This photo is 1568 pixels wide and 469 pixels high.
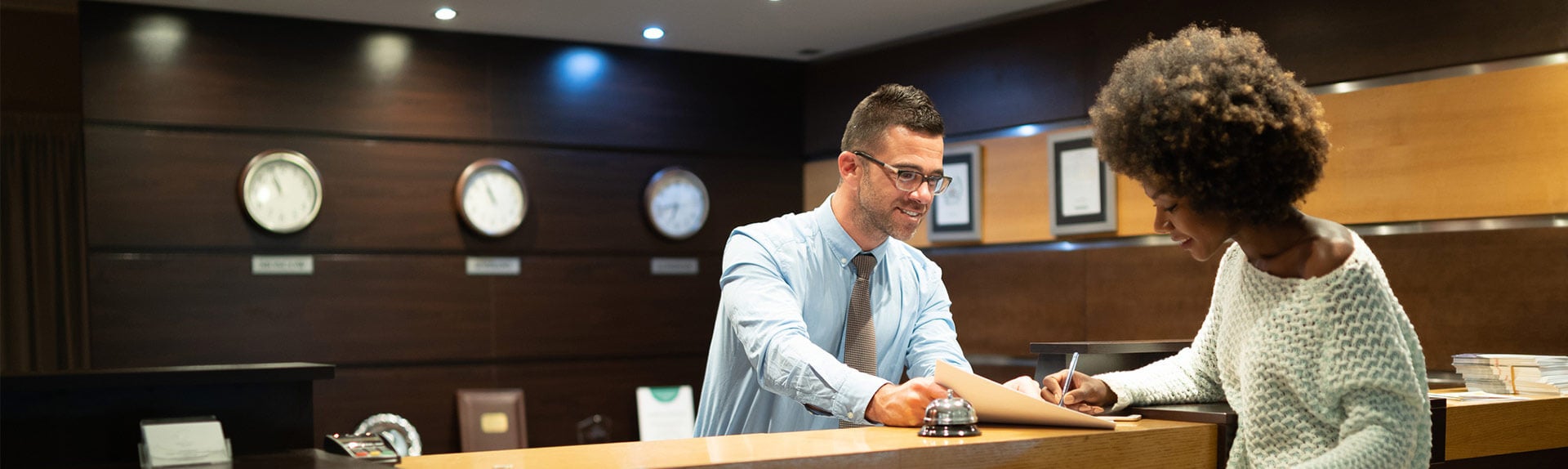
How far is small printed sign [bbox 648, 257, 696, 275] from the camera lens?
6.27m

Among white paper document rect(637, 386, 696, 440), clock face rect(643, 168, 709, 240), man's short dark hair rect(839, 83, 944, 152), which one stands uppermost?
man's short dark hair rect(839, 83, 944, 152)

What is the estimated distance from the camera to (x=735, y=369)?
268 centimetres

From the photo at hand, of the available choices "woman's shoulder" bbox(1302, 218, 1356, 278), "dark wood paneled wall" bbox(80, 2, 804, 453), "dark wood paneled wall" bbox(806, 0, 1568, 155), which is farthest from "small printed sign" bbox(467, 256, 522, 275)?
"woman's shoulder" bbox(1302, 218, 1356, 278)

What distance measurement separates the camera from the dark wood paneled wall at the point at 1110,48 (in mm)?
4082

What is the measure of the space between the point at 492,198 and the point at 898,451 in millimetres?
4372

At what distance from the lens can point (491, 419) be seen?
5723 mm

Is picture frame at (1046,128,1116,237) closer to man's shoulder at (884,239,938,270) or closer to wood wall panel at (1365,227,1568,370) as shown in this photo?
wood wall panel at (1365,227,1568,370)

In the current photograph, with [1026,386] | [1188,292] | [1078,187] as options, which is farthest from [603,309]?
[1026,386]

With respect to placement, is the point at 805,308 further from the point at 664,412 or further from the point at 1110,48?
the point at 664,412

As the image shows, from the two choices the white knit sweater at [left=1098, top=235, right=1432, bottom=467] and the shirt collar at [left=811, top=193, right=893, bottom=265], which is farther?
the shirt collar at [left=811, top=193, right=893, bottom=265]

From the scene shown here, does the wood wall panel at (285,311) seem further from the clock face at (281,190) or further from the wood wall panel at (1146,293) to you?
the wood wall panel at (1146,293)

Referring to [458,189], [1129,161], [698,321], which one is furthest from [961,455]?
[698,321]

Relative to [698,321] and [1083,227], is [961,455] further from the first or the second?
[698,321]

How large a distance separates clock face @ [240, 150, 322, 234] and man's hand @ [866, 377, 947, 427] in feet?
12.9
